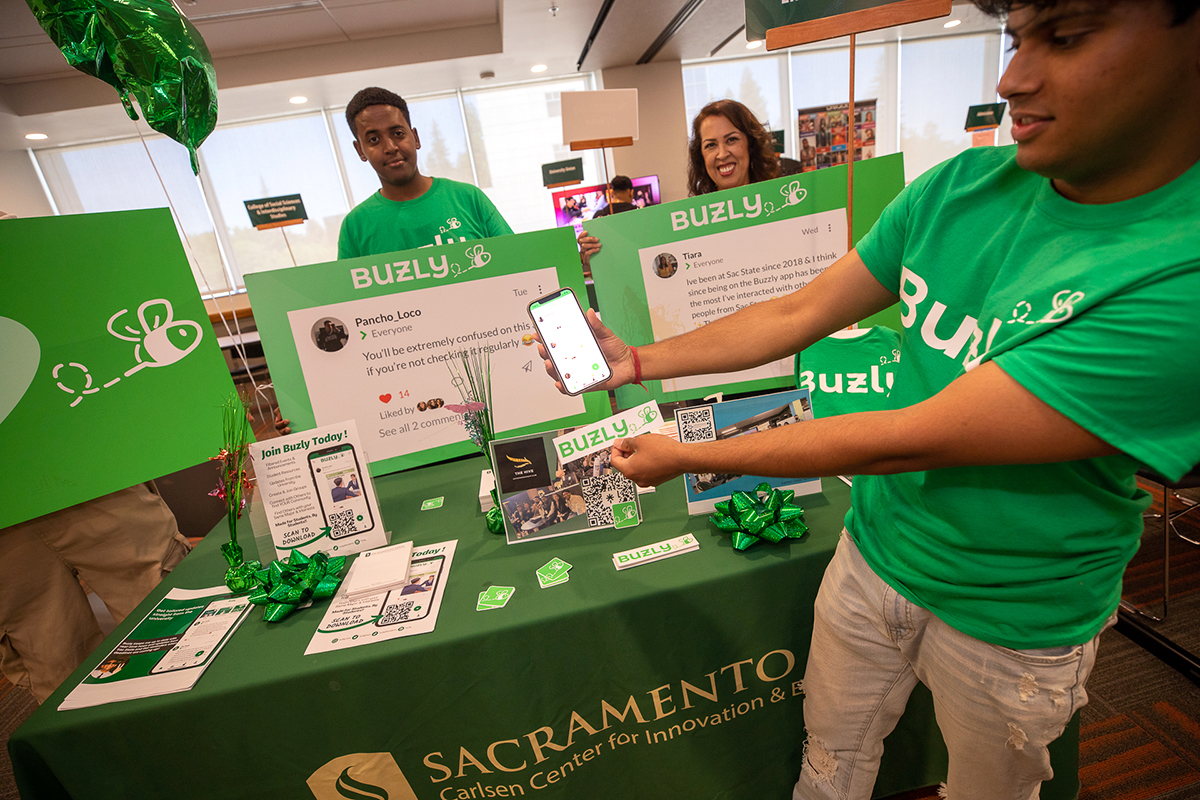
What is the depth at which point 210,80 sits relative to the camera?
1250mm

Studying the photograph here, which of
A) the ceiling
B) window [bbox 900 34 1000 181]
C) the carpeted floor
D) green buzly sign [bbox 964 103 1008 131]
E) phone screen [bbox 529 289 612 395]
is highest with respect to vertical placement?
the ceiling

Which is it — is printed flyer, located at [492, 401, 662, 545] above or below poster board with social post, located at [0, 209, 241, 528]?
below

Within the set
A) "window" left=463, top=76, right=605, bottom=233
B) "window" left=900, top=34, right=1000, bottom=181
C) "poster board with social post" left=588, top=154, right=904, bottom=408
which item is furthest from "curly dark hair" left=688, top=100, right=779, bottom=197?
"window" left=900, top=34, right=1000, bottom=181

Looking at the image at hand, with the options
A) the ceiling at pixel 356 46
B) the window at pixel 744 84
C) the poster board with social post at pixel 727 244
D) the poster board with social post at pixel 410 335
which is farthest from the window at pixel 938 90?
the poster board with social post at pixel 410 335

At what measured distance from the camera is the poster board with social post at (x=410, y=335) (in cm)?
138

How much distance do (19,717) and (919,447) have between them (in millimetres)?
3069

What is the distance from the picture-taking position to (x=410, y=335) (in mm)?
1426

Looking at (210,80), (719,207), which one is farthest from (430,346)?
(719,207)

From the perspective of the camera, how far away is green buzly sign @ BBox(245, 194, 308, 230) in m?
4.99

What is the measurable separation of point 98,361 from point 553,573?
1.21 meters

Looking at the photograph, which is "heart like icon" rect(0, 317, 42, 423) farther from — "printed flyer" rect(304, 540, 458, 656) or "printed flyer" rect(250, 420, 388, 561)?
"printed flyer" rect(304, 540, 458, 656)

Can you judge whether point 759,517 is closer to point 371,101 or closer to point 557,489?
point 557,489

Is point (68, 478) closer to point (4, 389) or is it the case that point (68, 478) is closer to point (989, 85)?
point (4, 389)

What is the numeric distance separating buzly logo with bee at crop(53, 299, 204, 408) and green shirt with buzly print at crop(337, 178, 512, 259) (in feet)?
2.53
